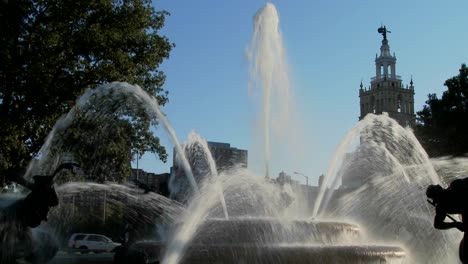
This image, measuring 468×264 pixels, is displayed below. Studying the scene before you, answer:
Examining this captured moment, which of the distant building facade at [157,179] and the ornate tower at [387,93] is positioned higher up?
the ornate tower at [387,93]

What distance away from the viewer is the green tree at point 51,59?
76.7 feet

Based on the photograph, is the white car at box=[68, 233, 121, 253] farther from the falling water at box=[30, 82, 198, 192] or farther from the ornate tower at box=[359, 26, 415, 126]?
the ornate tower at box=[359, 26, 415, 126]

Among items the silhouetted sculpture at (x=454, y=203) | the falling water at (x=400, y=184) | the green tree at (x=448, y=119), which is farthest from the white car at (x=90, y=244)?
the silhouetted sculpture at (x=454, y=203)

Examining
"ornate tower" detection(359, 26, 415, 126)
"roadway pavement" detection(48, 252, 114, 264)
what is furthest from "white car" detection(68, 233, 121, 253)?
"ornate tower" detection(359, 26, 415, 126)

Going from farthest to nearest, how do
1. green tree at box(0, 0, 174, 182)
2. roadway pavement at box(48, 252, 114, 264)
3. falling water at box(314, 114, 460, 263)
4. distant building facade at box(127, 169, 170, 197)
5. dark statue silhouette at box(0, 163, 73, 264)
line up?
distant building facade at box(127, 169, 170, 197)
green tree at box(0, 0, 174, 182)
falling water at box(314, 114, 460, 263)
roadway pavement at box(48, 252, 114, 264)
dark statue silhouette at box(0, 163, 73, 264)

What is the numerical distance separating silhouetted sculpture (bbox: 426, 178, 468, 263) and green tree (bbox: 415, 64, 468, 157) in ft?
97.1

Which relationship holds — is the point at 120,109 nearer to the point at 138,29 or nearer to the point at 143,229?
the point at 138,29

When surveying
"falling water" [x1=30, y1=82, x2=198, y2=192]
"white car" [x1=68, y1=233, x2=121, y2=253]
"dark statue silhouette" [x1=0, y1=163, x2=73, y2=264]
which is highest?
"falling water" [x1=30, y1=82, x2=198, y2=192]

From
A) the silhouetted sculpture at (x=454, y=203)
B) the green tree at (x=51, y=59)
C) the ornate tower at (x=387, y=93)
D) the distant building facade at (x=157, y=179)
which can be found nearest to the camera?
the silhouetted sculpture at (x=454, y=203)

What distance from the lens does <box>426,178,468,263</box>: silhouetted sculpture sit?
750cm

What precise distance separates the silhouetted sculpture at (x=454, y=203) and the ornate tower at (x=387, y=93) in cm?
12185

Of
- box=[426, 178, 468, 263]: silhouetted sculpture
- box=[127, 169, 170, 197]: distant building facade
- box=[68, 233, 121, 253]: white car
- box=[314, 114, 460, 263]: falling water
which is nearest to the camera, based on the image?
box=[426, 178, 468, 263]: silhouetted sculpture

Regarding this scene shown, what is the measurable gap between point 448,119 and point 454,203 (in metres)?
32.3

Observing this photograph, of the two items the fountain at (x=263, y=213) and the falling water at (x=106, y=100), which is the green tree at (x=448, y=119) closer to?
the fountain at (x=263, y=213)
